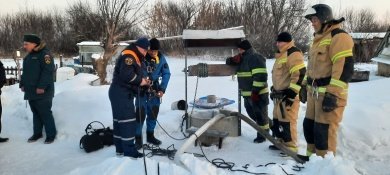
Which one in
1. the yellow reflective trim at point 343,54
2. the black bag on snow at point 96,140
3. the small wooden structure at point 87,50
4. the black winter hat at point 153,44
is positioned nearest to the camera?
the yellow reflective trim at point 343,54

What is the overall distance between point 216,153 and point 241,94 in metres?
1.08

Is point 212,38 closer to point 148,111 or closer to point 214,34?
point 214,34

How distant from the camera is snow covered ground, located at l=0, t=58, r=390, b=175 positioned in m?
3.22

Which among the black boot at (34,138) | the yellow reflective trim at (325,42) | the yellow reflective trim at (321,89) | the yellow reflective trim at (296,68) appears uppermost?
the yellow reflective trim at (325,42)

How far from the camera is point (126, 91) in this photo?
4.55 metres

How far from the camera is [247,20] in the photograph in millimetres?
26844

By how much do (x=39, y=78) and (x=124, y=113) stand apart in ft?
6.48

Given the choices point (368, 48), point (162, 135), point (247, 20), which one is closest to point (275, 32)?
point (247, 20)

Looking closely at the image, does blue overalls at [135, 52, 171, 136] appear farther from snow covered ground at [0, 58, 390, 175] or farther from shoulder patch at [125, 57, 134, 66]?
shoulder patch at [125, 57, 134, 66]

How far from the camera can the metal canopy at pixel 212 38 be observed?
18.2 ft

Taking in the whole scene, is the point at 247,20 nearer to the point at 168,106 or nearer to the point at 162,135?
the point at 168,106

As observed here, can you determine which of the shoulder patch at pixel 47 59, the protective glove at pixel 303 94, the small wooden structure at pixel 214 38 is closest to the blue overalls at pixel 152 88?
the small wooden structure at pixel 214 38

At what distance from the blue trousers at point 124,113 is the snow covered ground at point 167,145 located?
1.32ft

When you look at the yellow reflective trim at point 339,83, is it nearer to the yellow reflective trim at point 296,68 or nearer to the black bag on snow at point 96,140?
the yellow reflective trim at point 296,68
